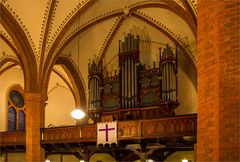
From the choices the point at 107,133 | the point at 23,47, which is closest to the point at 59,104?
the point at 23,47

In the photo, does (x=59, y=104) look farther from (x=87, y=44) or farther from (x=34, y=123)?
(x=34, y=123)

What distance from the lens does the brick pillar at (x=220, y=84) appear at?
4.38 metres

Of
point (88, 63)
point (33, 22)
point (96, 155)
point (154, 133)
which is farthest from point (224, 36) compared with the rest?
point (96, 155)

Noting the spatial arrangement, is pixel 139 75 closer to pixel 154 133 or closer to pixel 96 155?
pixel 154 133

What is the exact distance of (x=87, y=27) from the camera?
17188 millimetres

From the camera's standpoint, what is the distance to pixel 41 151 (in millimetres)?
16453

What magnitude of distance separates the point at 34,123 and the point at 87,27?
445 centimetres

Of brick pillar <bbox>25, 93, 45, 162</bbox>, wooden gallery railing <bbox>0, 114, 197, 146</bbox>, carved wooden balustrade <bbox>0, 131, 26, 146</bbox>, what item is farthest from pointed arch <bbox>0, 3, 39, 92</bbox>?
carved wooden balustrade <bbox>0, 131, 26, 146</bbox>

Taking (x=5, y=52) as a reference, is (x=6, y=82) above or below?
below

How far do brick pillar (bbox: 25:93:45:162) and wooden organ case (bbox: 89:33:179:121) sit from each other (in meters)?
2.51

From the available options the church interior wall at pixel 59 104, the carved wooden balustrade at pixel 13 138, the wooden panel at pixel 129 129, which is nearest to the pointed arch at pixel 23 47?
the carved wooden balustrade at pixel 13 138

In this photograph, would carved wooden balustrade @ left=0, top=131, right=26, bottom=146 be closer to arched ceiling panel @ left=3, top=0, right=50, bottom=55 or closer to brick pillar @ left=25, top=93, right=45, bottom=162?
brick pillar @ left=25, top=93, right=45, bottom=162

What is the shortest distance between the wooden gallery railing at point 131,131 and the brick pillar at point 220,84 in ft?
28.9

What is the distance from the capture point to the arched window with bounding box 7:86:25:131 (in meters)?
21.8
